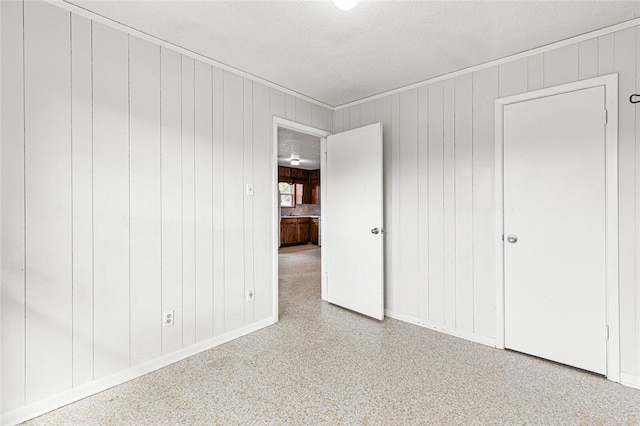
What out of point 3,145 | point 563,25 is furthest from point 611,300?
point 3,145

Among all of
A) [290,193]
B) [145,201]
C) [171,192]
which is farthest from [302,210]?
[145,201]

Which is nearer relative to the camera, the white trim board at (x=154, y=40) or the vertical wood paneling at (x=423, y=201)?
the white trim board at (x=154, y=40)

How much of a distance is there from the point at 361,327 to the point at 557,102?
8.11ft

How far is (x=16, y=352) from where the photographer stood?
1683 millimetres

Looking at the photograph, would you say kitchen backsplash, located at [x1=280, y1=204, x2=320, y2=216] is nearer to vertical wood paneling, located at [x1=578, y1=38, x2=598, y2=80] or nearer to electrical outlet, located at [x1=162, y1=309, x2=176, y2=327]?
electrical outlet, located at [x1=162, y1=309, x2=176, y2=327]

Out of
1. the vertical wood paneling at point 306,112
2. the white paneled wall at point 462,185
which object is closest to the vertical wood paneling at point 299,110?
the vertical wood paneling at point 306,112

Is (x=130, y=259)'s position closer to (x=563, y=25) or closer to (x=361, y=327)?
(x=361, y=327)

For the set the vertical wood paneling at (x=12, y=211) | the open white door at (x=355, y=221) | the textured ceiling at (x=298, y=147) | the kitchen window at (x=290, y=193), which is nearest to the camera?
the vertical wood paneling at (x=12, y=211)

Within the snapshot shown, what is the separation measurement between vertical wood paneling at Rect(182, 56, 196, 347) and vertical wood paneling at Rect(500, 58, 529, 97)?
2.51 m

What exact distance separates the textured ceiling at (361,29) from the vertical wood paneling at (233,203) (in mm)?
292

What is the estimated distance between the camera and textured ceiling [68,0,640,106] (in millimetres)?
1888

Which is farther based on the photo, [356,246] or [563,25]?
[356,246]

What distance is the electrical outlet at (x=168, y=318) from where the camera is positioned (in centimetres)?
230

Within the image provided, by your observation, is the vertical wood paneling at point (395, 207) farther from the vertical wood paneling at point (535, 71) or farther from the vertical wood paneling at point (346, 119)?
the vertical wood paneling at point (535, 71)
